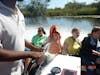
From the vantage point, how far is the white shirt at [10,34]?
5.96ft

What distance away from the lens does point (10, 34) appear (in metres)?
1.83

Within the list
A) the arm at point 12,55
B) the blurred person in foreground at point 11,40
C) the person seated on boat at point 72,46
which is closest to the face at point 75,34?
the person seated on boat at point 72,46

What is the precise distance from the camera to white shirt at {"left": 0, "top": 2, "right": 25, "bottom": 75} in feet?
5.96

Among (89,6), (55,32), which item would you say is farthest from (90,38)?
(89,6)

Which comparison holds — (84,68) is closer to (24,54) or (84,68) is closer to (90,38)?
(90,38)

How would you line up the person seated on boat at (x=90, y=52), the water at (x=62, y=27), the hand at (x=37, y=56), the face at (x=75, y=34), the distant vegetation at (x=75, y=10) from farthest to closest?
the distant vegetation at (x=75, y=10)
the water at (x=62, y=27)
the face at (x=75, y=34)
the person seated on boat at (x=90, y=52)
the hand at (x=37, y=56)

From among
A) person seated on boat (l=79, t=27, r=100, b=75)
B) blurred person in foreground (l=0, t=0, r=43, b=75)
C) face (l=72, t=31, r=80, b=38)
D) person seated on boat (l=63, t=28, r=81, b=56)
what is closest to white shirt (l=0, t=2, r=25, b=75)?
blurred person in foreground (l=0, t=0, r=43, b=75)

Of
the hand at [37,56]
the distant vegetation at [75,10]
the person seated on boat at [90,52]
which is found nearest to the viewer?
the hand at [37,56]

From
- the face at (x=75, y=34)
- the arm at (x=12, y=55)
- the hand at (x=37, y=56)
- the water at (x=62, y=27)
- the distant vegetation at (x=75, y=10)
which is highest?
the arm at (x=12, y=55)

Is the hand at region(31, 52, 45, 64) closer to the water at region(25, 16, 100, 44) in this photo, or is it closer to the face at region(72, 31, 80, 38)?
the face at region(72, 31, 80, 38)

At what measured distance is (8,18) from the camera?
1.85 m

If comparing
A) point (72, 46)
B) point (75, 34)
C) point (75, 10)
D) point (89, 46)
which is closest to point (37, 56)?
point (89, 46)

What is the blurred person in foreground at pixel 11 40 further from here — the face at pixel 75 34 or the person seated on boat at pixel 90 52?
the face at pixel 75 34

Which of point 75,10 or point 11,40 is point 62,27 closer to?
point 11,40
